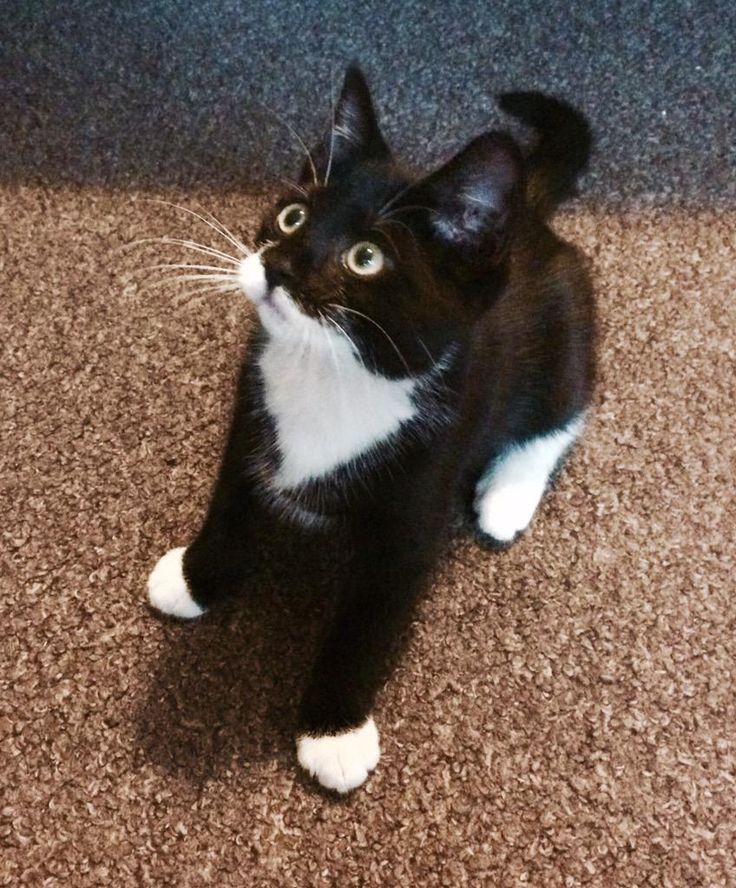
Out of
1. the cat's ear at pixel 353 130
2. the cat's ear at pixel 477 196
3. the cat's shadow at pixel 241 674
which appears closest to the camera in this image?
the cat's ear at pixel 477 196

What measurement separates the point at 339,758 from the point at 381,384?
380 millimetres

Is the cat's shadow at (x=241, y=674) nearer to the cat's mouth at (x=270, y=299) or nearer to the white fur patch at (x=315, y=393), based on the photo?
the white fur patch at (x=315, y=393)

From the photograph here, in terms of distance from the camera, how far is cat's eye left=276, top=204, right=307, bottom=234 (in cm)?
76

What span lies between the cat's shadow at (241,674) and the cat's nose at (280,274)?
42 centimetres

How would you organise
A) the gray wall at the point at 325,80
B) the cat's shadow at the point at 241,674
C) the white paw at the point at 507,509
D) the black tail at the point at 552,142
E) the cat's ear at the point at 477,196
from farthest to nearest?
the gray wall at the point at 325,80, the black tail at the point at 552,142, the white paw at the point at 507,509, the cat's shadow at the point at 241,674, the cat's ear at the point at 477,196

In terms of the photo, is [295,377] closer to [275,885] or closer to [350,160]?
[350,160]

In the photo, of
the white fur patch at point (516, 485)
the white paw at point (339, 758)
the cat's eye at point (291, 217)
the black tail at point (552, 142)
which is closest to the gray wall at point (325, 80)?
the black tail at point (552, 142)

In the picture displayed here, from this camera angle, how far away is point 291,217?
769mm

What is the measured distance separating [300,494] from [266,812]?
321 millimetres

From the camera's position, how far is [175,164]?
1.33m

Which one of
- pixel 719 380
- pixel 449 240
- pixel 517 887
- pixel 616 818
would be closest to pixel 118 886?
pixel 517 887

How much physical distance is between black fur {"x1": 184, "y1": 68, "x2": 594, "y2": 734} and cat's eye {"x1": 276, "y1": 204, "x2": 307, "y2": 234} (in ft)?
0.04

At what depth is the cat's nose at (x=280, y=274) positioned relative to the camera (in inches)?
27.8

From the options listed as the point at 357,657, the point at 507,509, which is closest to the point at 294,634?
the point at 357,657
